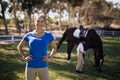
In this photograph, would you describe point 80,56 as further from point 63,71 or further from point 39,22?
point 39,22

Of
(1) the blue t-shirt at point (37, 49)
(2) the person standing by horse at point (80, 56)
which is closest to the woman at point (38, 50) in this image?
(1) the blue t-shirt at point (37, 49)

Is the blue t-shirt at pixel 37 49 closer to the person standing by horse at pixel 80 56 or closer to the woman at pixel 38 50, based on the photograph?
the woman at pixel 38 50

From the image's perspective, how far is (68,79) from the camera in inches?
371

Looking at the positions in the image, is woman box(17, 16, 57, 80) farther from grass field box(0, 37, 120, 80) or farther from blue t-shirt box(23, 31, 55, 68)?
grass field box(0, 37, 120, 80)

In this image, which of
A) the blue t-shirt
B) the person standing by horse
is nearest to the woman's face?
the blue t-shirt

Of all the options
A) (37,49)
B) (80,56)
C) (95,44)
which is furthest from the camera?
(95,44)

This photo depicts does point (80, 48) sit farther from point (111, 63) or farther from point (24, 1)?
point (24, 1)

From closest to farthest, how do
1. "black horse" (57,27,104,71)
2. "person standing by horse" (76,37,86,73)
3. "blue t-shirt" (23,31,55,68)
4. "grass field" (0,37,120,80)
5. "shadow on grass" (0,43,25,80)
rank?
1. "blue t-shirt" (23,31,55,68)
2. "shadow on grass" (0,43,25,80)
3. "grass field" (0,37,120,80)
4. "person standing by horse" (76,37,86,73)
5. "black horse" (57,27,104,71)

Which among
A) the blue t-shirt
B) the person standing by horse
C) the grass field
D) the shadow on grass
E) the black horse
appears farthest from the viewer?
the black horse

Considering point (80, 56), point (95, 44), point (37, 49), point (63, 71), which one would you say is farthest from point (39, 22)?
point (95, 44)

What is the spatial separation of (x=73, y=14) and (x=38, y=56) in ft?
230

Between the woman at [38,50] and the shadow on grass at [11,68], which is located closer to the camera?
the woman at [38,50]

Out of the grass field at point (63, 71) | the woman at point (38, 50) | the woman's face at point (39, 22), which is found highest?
the woman's face at point (39, 22)

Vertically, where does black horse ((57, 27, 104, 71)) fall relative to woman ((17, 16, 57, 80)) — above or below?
below
